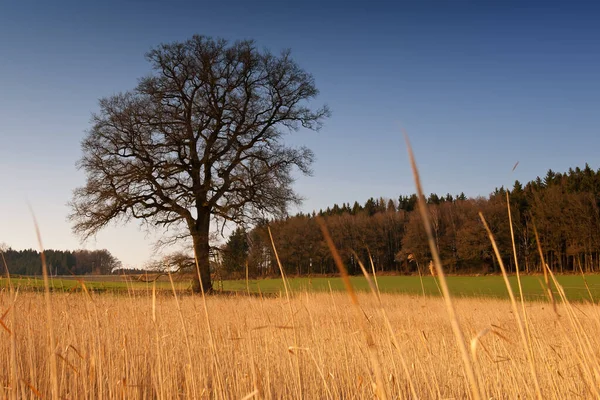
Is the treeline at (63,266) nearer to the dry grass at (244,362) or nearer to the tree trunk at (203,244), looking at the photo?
the dry grass at (244,362)

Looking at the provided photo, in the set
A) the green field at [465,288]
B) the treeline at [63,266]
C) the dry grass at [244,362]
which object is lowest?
the green field at [465,288]

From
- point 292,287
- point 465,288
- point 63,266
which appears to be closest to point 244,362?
point 63,266

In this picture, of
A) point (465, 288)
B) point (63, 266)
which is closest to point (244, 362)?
point (63, 266)

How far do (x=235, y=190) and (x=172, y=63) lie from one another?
5283 mm

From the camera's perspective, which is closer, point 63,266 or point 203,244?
point 63,266

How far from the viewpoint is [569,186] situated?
167ft

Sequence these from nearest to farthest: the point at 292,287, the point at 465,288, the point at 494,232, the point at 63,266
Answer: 1. the point at 63,266
2. the point at 292,287
3. the point at 465,288
4. the point at 494,232

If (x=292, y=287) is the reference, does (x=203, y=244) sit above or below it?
above

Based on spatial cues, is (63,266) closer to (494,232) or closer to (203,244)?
(203,244)

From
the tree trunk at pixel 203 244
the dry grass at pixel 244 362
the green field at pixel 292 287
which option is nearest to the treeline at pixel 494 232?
the green field at pixel 292 287

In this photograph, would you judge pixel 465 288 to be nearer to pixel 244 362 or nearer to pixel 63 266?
pixel 244 362

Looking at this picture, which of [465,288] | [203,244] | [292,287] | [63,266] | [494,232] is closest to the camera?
[63,266]

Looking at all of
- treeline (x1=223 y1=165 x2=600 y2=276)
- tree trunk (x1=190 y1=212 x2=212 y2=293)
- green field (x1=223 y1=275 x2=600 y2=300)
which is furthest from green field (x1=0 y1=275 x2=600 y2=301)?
treeline (x1=223 y1=165 x2=600 y2=276)

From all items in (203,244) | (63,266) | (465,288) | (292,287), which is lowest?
(465,288)
